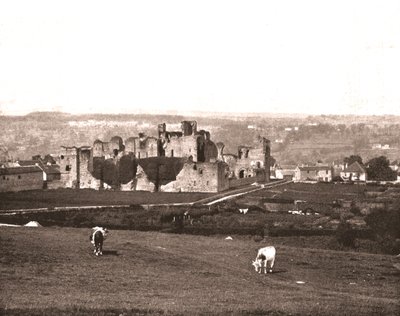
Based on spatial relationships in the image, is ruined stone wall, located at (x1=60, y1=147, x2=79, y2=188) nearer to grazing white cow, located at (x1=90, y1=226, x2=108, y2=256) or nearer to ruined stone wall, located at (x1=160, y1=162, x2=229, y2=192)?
ruined stone wall, located at (x1=160, y1=162, x2=229, y2=192)

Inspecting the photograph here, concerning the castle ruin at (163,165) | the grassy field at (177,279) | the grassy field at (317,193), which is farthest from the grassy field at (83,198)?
the grassy field at (177,279)

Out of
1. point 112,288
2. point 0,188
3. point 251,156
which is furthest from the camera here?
point 251,156

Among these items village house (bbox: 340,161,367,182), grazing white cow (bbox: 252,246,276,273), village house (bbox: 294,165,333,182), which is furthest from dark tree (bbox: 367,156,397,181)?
grazing white cow (bbox: 252,246,276,273)

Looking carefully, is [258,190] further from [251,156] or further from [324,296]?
[324,296]

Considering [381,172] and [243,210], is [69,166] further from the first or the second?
[381,172]

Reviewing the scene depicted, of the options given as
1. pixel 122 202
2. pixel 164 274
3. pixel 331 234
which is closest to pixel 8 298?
pixel 164 274
